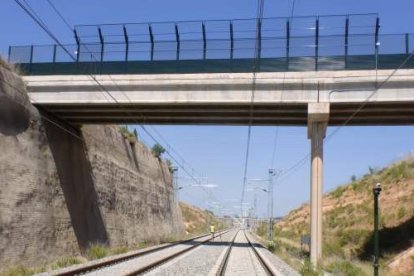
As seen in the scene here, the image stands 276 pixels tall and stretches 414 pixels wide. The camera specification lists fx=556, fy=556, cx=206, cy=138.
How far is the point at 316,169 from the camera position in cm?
2864

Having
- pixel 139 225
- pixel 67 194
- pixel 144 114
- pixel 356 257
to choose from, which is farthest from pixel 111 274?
pixel 139 225

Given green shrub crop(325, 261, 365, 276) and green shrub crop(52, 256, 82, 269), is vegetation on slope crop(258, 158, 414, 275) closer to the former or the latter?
green shrub crop(325, 261, 365, 276)

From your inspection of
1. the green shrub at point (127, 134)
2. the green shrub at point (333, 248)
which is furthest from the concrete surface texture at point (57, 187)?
the green shrub at point (333, 248)

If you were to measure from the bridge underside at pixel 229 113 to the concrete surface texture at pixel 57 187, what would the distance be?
1.52m

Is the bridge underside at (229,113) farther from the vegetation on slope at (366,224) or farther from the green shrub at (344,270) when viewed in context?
the green shrub at (344,270)

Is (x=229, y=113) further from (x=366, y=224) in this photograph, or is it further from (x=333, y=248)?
(x=366, y=224)

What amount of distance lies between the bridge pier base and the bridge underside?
A: 71 cm

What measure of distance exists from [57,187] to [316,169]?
13068 millimetres

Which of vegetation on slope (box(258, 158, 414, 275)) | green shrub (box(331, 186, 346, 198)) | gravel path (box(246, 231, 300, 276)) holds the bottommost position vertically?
gravel path (box(246, 231, 300, 276))

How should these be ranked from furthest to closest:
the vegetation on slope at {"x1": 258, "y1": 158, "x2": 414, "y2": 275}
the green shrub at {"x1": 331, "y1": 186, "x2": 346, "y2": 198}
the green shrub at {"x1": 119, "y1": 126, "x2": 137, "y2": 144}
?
1. the green shrub at {"x1": 331, "y1": 186, "x2": 346, "y2": 198}
2. the green shrub at {"x1": 119, "y1": 126, "x2": 137, "y2": 144}
3. the vegetation on slope at {"x1": 258, "y1": 158, "x2": 414, "y2": 275}

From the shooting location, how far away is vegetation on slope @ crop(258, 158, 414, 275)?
30034 millimetres

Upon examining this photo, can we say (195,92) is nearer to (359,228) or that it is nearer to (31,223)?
(31,223)

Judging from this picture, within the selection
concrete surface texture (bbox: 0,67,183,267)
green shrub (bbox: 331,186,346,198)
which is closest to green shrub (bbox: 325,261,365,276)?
concrete surface texture (bbox: 0,67,183,267)

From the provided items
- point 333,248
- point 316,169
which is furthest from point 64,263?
point 333,248
